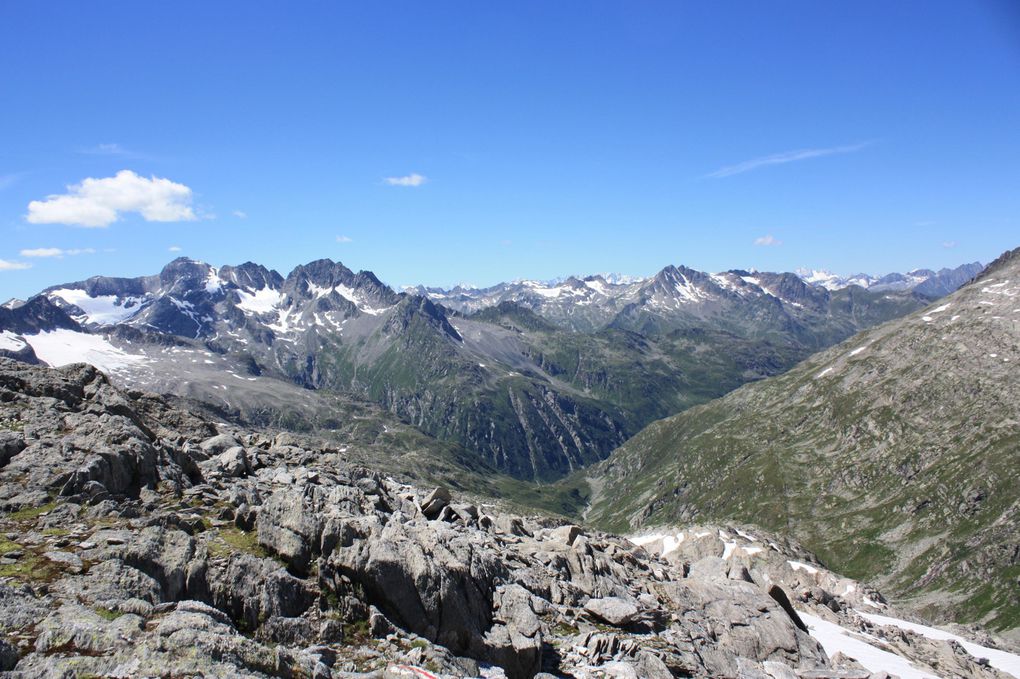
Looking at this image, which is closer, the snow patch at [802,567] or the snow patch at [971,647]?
the snow patch at [971,647]

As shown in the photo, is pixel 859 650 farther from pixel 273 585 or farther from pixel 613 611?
pixel 273 585

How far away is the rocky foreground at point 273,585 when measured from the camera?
18.2 metres

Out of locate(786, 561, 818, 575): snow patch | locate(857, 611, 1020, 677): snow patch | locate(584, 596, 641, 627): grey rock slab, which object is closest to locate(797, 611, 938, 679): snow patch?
locate(857, 611, 1020, 677): snow patch

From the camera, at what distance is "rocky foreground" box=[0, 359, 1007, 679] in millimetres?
18156

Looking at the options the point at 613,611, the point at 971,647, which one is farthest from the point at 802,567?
the point at 613,611

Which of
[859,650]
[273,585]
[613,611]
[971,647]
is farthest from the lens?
[971,647]

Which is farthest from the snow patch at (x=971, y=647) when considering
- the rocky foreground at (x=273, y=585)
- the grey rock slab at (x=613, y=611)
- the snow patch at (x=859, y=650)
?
the grey rock slab at (x=613, y=611)

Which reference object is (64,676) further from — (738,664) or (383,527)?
(738,664)

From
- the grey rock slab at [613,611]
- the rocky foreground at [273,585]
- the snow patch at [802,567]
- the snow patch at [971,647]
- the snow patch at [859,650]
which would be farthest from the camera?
the snow patch at [802,567]

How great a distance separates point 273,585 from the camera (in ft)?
82.8

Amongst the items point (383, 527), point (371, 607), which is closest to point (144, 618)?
point (371, 607)

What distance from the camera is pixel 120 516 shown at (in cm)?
2739

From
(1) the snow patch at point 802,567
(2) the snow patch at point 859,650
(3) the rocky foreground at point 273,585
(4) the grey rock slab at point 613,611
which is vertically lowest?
(1) the snow patch at point 802,567

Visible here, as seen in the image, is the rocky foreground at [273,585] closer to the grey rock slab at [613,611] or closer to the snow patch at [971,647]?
the grey rock slab at [613,611]
